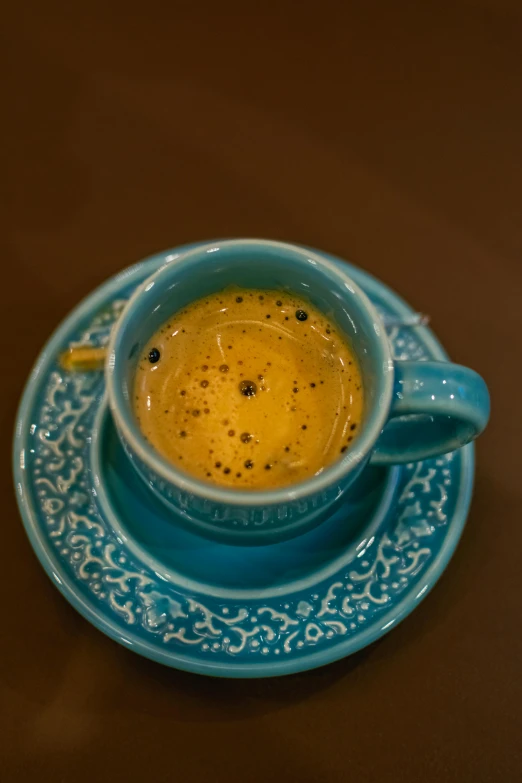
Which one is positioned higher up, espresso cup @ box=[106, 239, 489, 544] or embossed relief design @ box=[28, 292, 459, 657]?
espresso cup @ box=[106, 239, 489, 544]

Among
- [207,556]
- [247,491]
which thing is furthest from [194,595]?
[247,491]

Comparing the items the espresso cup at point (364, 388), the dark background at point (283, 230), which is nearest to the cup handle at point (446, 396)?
the espresso cup at point (364, 388)

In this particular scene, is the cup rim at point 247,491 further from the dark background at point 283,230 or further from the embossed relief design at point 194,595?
the dark background at point 283,230

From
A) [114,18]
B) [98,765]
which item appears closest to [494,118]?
[114,18]

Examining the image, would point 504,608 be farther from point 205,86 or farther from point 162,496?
point 205,86

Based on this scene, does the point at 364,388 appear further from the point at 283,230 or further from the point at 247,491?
the point at 283,230

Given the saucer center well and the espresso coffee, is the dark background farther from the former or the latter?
the espresso coffee

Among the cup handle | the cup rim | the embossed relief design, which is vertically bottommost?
the embossed relief design

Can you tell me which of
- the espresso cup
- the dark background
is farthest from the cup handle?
the dark background
